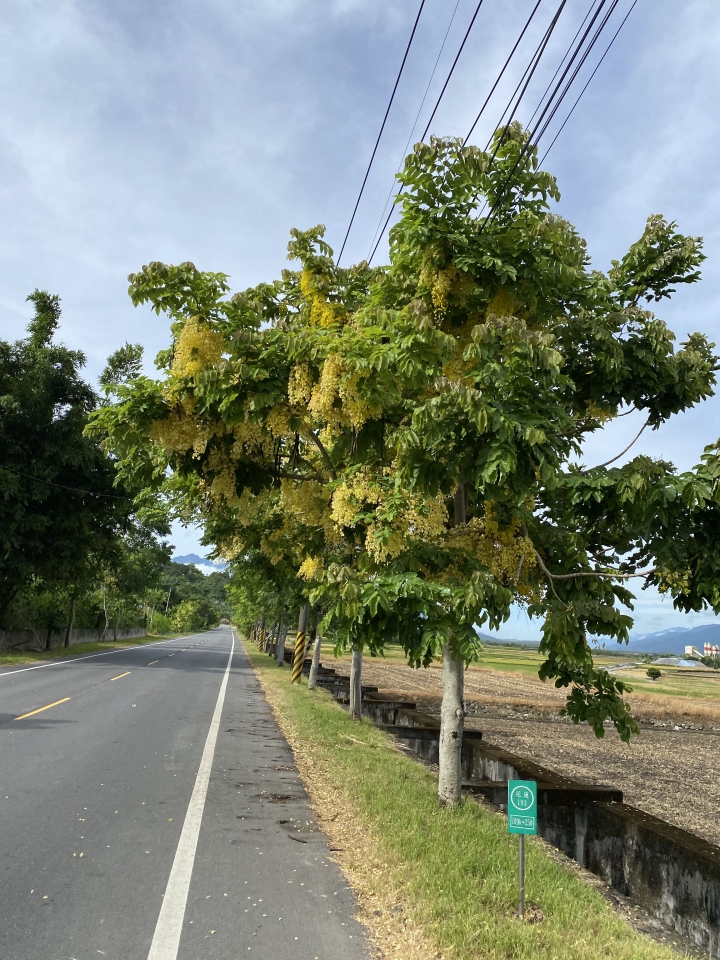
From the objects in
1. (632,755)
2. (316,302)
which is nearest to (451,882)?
(316,302)

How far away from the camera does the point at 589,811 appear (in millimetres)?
8008

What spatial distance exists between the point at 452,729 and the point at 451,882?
2.65 m

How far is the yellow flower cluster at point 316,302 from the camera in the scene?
7105 millimetres

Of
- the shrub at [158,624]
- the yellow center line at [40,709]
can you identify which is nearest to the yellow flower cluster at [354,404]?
the yellow center line at [40,709]

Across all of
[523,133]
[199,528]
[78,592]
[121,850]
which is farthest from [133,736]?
[78,592]

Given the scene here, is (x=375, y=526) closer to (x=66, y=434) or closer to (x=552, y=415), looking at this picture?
(x=552, y=415)

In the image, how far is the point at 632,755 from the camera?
725 inches

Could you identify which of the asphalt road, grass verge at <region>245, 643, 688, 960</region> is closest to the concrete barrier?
grass verge at <region>245, 643, 688, 960</region>

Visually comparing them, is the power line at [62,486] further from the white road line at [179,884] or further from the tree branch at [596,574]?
the tree branch at [596,574]

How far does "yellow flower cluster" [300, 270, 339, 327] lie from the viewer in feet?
23.3

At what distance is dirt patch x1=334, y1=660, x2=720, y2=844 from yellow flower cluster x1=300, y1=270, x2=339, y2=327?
933cm

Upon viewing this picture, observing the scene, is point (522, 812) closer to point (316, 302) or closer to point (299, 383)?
point (299, 383)

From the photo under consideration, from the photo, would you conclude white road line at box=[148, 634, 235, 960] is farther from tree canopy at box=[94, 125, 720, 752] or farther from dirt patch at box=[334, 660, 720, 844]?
dirt patch at box=[334, 660, 720, 844]

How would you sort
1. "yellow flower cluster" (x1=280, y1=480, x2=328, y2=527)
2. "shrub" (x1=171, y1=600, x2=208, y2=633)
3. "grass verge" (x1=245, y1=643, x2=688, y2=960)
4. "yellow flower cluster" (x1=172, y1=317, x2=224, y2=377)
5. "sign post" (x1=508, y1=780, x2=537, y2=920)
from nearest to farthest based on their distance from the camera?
"grass verge" (x1=245, y1=643, x2=688, y2=960), "sign post" (x1=508, y1=780, x2=537, y2=920), "yellow flower cluster" (x1=172, y1=317, x2=224, y2=377), "yellow flower cluster" (x1=280, y1=480, x2=328, y2=527), "shrub" (x1=171, y1=600, x2=208, y2=633)
